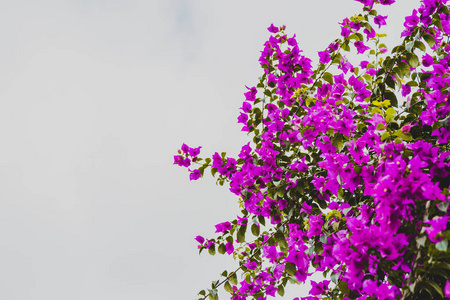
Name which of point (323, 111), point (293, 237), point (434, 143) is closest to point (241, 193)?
point (293, 237)

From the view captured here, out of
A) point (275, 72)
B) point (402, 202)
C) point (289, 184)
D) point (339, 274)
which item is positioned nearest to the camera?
point (402, 202)

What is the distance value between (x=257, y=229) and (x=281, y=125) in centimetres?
103

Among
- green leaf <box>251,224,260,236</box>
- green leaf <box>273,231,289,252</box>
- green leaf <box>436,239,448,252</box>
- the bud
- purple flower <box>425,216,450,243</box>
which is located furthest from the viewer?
green leaf <box>251,224,260,236</box>

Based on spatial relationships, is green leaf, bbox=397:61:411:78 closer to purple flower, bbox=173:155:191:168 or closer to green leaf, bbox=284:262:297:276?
green leaf, bbox=284:262:297:276

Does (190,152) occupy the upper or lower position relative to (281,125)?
upper

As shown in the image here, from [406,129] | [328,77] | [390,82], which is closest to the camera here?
[406,129]

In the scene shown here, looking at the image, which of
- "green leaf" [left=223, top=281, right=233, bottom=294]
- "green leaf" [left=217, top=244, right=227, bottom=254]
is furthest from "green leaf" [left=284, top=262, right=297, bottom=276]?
"green leaf" [left=217, top=244, right=227, bottom=254]

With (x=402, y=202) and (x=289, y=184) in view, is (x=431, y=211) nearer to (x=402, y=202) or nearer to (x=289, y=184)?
(x=402, y=202)

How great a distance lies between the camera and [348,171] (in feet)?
8.79

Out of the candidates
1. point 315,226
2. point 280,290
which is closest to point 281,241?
point 315,226

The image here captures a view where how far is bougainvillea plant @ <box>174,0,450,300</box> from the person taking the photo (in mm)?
1866

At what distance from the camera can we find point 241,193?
11.4ft

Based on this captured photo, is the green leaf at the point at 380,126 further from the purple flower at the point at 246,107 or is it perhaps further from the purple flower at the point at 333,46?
the purple flower at the point at 333,46

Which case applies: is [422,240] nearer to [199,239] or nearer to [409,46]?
[409,46]
